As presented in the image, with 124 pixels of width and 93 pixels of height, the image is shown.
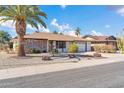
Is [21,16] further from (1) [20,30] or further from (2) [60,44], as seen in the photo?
(2) [60,44]

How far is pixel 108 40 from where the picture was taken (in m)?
65.0

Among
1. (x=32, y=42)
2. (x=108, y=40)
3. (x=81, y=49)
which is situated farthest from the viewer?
(x=108, y=40)

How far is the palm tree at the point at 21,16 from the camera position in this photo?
95.1 feet

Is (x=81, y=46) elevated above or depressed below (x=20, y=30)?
below

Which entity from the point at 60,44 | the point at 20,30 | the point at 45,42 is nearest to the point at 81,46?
the point at 60,44

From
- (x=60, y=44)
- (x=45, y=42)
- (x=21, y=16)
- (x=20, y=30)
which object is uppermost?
(x=21, y=16)

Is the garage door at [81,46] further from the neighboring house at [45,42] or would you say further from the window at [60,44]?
the window at [60,44]

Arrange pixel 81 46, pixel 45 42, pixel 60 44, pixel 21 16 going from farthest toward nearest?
1. pixel 81 46
2. pixel 60 44
3. pixel 45 42
4. pixel 21 16

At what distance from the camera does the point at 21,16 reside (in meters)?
29.1

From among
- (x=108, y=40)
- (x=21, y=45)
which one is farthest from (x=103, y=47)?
(x=21, y=45)

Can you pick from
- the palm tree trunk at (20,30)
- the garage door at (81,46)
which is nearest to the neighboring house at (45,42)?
the garage door at (81,46)

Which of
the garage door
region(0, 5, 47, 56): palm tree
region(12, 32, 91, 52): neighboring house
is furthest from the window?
region(0, 5, 47, 56): palm tree

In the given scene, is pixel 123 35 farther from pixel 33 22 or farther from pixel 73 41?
pixel 33 22
